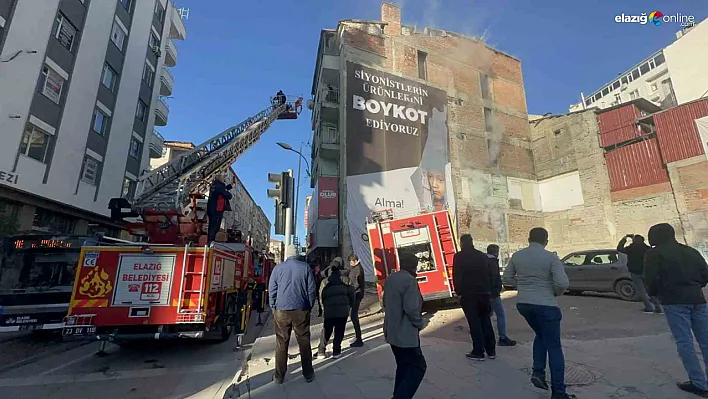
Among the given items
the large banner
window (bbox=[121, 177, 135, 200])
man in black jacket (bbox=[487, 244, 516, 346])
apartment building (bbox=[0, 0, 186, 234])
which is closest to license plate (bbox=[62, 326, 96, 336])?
man in black jacket (bbox=[487, 244, 516, 346])

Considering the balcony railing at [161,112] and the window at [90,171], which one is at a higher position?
the balcony railing at [161,112]

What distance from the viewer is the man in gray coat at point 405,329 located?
304cm

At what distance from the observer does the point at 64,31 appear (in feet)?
51.3

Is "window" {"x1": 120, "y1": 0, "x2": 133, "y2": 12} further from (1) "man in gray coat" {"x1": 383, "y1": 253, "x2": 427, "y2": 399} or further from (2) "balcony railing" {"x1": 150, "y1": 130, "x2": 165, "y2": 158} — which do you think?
(1) "man in gray coat" {"x1": 383, "y1": 253, "x2": 427, "y2": 399}

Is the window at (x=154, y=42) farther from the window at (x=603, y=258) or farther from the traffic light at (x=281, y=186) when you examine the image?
the window at (x=603, y=258)

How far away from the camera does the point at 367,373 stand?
14.7 feet

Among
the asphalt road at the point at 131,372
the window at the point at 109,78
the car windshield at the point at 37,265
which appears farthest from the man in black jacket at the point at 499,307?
the window at the point at 109,78

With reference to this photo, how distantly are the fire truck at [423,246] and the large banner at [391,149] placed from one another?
739cm

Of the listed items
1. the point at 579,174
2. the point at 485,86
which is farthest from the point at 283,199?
the point at 485,86

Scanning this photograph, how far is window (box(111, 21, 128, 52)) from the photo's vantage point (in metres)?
19.0

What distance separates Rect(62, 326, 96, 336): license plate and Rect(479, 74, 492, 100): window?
87.7 feet

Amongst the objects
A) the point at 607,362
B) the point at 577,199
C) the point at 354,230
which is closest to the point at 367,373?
the point at 607,362

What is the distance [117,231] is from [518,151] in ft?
92.8

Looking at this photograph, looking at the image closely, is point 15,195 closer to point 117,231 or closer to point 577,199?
point 117,231
